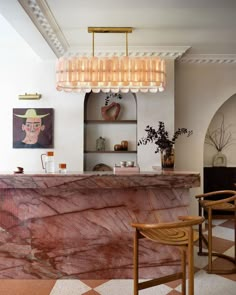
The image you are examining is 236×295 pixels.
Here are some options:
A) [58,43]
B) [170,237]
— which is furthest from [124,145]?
[170,237]

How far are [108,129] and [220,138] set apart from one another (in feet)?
7.72

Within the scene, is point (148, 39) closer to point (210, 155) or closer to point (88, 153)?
point (88, 153)

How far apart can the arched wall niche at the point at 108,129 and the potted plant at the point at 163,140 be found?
16.4 inches

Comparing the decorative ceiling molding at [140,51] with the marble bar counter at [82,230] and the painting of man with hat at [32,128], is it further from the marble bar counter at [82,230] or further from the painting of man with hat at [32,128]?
the marble bar counter at [82,230]

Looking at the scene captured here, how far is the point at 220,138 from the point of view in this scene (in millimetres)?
5707

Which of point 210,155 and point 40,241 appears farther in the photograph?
point 210,155

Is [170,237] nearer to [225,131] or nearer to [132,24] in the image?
[132,24]

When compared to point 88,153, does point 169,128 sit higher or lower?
higher

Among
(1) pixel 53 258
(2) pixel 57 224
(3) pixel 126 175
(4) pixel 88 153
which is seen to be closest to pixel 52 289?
(1) pixel 53 258

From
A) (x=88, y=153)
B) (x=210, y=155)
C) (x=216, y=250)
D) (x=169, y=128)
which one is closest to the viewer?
(x=216, y=250)

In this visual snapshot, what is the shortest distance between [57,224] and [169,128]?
8.38ft

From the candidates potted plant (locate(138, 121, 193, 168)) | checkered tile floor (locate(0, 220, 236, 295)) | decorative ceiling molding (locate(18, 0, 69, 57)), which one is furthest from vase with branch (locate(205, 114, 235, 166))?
decorative ceiling molding (locate(18, 0, 69, 57))

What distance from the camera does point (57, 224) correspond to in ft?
9.59

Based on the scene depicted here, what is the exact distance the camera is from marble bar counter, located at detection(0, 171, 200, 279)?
2.90 m
